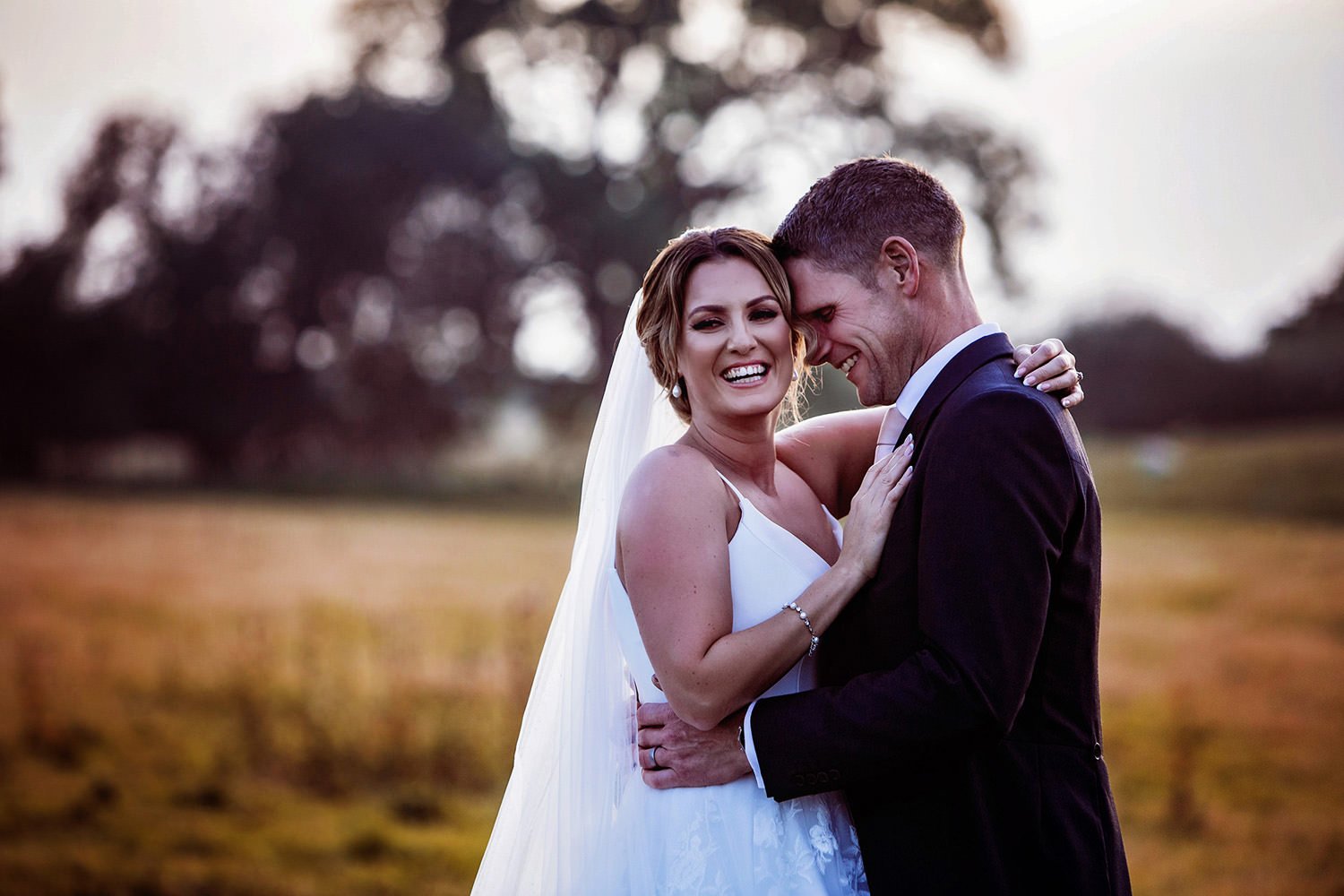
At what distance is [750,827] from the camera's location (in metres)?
2.70

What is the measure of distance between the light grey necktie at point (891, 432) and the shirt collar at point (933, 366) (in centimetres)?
4

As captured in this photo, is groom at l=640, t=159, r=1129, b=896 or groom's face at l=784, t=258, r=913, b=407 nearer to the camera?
groom at l=640, t=159, r=1129, b=896

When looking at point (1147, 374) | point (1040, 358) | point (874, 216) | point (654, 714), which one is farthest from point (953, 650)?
point (1147, 374)

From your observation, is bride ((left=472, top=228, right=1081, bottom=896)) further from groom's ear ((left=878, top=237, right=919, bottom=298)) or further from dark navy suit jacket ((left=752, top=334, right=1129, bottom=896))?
groom's ear ((left=878, top=237, right=919, bottom=298))

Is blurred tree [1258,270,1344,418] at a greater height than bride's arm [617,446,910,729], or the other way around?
blurred tree [1258,270,1344,418]

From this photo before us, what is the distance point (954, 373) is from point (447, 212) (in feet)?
33.6

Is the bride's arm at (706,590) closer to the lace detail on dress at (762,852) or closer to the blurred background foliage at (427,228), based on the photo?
the lace detail on dress at (762,852)

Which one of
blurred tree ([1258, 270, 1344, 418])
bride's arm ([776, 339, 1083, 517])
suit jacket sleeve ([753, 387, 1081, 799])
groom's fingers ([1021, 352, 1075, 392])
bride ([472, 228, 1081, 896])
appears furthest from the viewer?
blurred tree ([1258, 270, 1344, 418])

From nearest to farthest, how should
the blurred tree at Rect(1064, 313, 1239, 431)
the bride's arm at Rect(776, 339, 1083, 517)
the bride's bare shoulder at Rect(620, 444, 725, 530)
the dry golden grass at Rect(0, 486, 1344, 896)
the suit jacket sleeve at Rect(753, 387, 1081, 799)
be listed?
the suit jacket sleeve at Rect(753, 387, 1081, 799) < the bride's bare shoulder at Rect(620, 444, 725, 530) < the bride's arm at Rect(776, 339, 1083, 517) < the dry golden grass at Rect(0, 486, 1344, 896) < the blurred tree at Rect(1064, 313, 1239, 431)

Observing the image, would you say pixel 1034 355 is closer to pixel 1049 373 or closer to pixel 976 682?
pixel 1049 373

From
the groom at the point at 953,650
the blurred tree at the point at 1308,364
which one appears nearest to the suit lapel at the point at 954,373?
the groom at the point at 953,650

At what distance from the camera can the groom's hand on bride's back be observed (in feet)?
8.87

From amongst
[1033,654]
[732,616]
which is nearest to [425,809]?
[732,616]

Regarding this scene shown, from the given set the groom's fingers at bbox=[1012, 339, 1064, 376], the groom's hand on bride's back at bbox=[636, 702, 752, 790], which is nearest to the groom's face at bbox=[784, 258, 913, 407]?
the groom's fingers at bbox=[1012, 339, 1064, 376]
